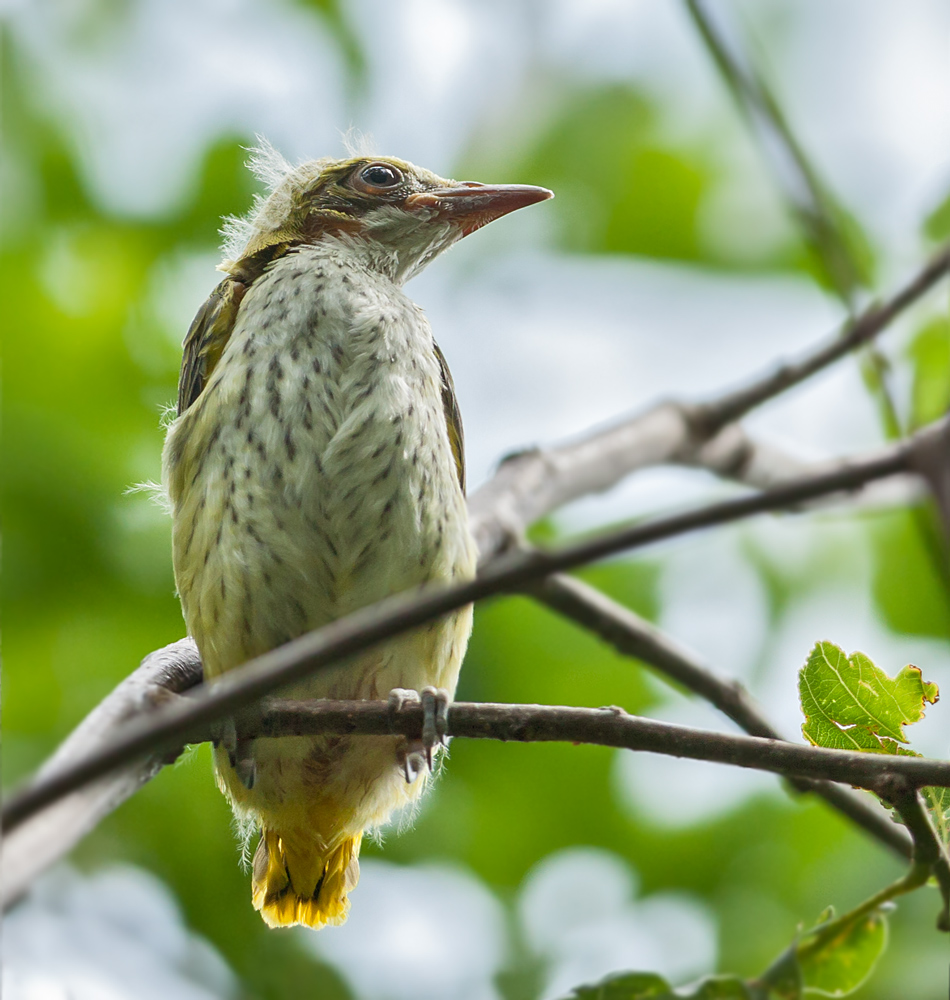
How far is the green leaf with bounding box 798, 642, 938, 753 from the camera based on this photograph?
2074 mm

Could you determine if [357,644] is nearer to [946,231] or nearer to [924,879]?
[924,879]

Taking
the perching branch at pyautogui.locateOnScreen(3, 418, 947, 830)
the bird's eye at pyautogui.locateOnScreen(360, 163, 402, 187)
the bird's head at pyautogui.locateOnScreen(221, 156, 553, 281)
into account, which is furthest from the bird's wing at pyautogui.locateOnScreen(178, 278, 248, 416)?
the perching branch at pyautogui.locateOnScreen(3, 418, 947, 830)

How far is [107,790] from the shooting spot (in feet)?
4.33

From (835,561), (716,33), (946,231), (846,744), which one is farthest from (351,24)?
(846,744)

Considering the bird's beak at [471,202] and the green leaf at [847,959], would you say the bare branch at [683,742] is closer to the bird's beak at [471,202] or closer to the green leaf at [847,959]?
the green leaf at [847,959]

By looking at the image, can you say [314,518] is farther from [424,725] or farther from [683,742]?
[683,742]

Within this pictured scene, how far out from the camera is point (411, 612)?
1.01m

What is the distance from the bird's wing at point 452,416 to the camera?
331cm

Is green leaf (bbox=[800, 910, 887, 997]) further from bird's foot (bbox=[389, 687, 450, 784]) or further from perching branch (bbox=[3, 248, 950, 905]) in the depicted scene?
bird's foot (bbox=[389, 687, 450, 784])

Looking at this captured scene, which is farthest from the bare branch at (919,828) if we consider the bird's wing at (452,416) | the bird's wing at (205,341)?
the bird's wing at (205,341)

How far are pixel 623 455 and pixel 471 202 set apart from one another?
96cm

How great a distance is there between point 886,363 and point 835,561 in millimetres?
3317

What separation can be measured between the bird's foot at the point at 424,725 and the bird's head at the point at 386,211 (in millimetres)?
1530

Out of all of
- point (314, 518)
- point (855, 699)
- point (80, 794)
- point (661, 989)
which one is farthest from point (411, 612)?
point (314, 518)
